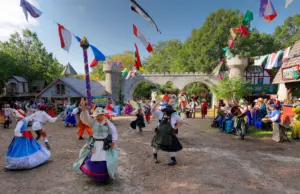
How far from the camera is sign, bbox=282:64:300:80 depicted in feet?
29.2

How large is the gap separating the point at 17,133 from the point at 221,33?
24.4 metres

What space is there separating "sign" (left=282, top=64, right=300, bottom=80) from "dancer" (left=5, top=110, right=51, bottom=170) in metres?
12.4

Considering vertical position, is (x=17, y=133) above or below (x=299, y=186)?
above

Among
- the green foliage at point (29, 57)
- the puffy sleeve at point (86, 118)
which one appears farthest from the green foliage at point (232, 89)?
the green foliage at point (29, 57)

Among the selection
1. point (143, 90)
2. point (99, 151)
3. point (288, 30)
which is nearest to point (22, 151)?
point (99, 151)

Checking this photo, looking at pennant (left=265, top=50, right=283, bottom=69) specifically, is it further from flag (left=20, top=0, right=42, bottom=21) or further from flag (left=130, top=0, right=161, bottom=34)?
flag (left=20, top=0, right=42, bottom=21)

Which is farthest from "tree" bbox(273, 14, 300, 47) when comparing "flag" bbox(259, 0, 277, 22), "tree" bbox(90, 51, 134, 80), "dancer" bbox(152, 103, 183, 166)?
"dancer" bbox(152, 103, 183, 166)

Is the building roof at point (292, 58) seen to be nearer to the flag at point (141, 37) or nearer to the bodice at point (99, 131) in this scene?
the flag at point (141, 37)

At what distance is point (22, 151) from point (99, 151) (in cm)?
247

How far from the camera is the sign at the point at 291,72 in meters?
8.89

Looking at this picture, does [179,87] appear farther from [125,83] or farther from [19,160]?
[19,160]

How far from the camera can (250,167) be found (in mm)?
4332

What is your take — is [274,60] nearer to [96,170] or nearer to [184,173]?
[184,173]

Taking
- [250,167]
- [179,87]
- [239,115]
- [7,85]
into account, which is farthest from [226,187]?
[7,85]
